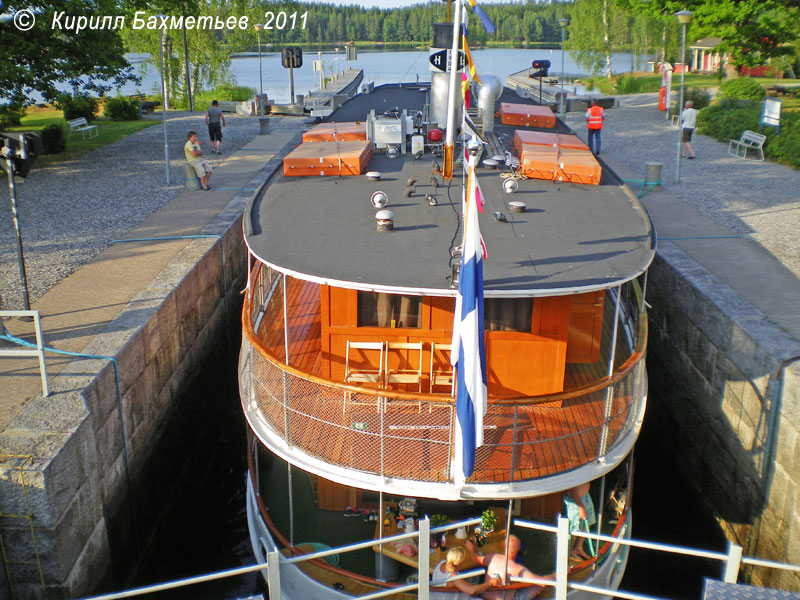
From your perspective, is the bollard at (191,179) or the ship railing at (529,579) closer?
the ship railing at (529,579)

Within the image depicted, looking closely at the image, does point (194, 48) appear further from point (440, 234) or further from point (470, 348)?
point (470, 348)

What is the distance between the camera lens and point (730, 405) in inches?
429

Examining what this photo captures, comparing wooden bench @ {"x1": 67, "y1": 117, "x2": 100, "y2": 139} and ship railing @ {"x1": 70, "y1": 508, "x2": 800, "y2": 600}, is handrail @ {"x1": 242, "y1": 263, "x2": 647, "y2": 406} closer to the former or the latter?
ship railing @ {"x1": 70, "y1": 508, "x2": 800, "y2": 600}

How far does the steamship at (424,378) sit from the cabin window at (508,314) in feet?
0.05

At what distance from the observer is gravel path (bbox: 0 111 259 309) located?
1394 cm

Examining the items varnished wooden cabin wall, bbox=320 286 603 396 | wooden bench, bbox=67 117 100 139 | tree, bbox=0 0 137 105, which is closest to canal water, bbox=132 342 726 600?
varnished wooden cabin wall, bbox=320 286 603 396

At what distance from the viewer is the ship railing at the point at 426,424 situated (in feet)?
25.1

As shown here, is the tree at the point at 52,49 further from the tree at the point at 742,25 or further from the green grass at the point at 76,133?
the tree at the point at 742,25

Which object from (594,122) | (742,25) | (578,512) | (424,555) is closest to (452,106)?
(578,512)

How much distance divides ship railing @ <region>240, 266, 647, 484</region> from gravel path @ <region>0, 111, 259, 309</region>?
5879 millimetres

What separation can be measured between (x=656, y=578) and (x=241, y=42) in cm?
4652

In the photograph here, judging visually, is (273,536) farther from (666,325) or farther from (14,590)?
(666,325)

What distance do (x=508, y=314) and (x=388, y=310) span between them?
1.37 meters

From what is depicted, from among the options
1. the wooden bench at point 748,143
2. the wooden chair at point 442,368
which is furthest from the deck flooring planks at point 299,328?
the wooden bench at point 748,143
